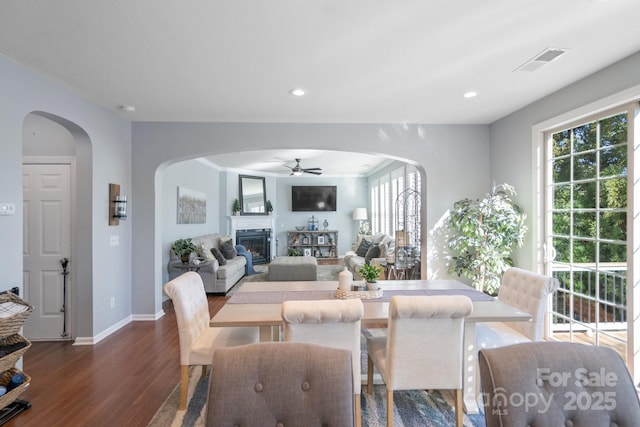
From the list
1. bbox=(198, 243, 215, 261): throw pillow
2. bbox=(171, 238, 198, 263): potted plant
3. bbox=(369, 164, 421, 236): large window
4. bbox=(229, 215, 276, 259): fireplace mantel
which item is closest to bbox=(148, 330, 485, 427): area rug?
bbox=(171, 238, 198, 263): potted plant

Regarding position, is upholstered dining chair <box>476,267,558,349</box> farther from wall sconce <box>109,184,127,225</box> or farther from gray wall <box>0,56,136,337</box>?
wall sconce <box>109,184,127,225</box>

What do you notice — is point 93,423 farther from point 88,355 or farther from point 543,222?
point 543,222

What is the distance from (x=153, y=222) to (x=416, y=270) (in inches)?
147

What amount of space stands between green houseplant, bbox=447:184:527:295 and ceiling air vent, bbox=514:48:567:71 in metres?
1.47

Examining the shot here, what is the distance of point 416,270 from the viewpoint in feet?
16.5

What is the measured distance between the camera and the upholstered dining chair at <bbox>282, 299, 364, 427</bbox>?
1.82m

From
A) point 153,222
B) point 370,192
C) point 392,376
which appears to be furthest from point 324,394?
point 370,192

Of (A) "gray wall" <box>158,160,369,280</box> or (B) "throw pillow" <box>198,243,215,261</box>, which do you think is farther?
(A) "gray wall" <box>158,160,369,280</box>

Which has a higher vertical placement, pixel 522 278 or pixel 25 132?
pixel 25 132

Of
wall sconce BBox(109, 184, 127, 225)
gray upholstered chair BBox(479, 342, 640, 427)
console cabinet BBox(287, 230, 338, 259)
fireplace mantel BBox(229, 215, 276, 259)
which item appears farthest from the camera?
console cabinet BBox(287, 230, 338, 259)

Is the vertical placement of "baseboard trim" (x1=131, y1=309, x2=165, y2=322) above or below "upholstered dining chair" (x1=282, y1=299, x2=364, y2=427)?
below

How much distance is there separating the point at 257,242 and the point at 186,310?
6.87 metres

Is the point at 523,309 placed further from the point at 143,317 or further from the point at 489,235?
the point at 143,317

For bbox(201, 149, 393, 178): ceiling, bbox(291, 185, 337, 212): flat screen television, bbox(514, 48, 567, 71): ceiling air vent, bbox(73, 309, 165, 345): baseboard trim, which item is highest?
bbox(201, 149, 393, 178): ceiling
